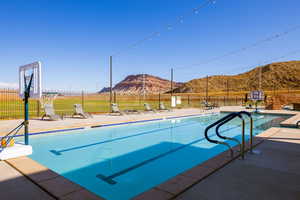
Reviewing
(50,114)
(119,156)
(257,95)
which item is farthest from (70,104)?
(257,95)

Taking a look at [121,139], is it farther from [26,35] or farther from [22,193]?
[26,35]

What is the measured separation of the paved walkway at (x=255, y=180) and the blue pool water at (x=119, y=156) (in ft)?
3.75

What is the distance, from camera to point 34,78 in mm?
3660

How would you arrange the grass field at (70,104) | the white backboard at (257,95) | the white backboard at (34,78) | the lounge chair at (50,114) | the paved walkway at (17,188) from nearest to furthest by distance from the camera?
1. the paved walkway at (17,188)
2. the white backboard at (34,78)
3. the lounge chair at (50,114)
4. the grass field at (70,104)
5. the white backboard at (257,95)

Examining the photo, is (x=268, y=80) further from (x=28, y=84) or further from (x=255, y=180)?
(x=28, y=84)

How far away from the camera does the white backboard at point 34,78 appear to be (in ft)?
11.6

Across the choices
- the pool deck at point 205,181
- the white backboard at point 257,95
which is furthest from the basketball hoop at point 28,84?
the white backboard at point 257,95

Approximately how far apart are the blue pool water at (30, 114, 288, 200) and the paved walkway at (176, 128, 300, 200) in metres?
1.14

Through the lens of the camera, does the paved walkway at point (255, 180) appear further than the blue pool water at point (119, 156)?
No

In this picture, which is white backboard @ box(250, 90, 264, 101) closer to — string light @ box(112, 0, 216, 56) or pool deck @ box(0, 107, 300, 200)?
string light @ box(112, 0, 216, 56)

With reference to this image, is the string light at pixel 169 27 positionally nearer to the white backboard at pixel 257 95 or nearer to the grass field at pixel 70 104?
the grass field at pixel 70 104

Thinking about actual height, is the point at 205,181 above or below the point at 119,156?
above

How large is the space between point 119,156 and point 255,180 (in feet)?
10.3

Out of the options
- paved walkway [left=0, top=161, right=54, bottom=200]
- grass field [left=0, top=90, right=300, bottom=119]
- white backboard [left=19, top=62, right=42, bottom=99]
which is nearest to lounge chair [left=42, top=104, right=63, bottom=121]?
grass field [left=0, top=90, right=300, bottom=119]
